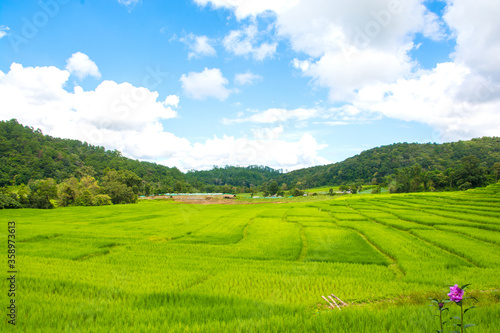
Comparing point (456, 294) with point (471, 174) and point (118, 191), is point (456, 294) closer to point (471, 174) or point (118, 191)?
point (118, 191)

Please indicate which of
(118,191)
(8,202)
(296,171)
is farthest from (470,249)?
(296,171)

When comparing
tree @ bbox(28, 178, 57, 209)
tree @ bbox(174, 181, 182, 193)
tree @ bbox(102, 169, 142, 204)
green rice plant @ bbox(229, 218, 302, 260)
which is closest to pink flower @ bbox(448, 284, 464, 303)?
green rice plant @ bbox(229, 218, 302, 260)

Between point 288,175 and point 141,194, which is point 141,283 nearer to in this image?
point 141,194

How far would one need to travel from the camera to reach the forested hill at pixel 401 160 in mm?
76812

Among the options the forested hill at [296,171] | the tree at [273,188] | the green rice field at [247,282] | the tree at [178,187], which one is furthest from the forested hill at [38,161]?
the green rice field at [247,282]

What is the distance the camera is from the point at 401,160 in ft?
320

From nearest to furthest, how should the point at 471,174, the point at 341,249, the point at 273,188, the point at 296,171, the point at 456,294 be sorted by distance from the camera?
the point at 456,294 → the point at 341,249 → the point at 471,174 → the point at 273,188 → the point at 296,171

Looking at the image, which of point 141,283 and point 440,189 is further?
point 440,189

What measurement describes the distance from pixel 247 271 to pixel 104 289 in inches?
164

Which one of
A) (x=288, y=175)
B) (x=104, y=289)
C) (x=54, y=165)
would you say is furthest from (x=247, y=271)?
(x=288, y=175)

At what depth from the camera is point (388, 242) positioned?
12.8 meters

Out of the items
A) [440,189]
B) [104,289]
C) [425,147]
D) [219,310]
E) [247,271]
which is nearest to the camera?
[219,310]

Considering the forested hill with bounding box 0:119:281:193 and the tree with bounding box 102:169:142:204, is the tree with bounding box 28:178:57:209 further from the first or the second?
the forested hill with bounding box 0:119:281:193

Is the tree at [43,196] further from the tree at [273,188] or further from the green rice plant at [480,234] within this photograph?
the tree at [273,188]
